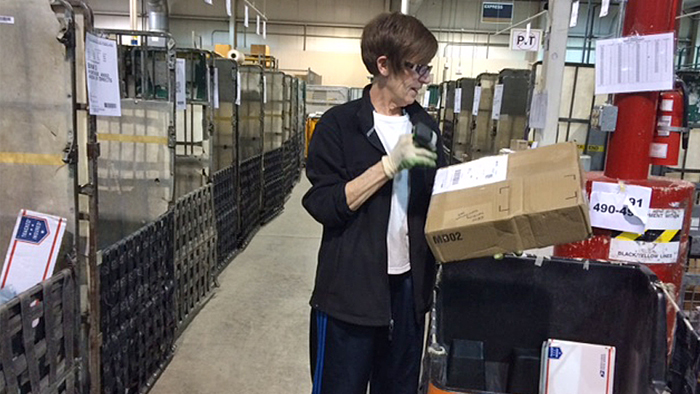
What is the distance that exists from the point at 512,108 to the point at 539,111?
11.1 ft

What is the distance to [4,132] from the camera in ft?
5.32

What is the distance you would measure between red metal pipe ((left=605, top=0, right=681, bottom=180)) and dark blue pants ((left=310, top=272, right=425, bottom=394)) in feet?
3.30

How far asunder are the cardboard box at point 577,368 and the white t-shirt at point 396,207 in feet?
1.70

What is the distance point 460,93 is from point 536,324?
19.4ft

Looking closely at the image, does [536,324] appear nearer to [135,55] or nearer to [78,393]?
[78,393]

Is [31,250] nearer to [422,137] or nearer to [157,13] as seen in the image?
[422,137]

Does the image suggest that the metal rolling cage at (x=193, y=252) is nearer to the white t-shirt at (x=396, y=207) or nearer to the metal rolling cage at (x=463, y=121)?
the white t-shirt at (x=396, y=207)

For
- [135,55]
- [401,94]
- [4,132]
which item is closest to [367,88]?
[401,94]

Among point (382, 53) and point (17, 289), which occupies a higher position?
point (382, 53)

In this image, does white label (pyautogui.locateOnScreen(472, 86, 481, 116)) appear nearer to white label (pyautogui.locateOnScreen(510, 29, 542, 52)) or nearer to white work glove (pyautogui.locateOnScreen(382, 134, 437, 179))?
white label (pyautogui.locateOnScreen(510, 29, 542, 52))

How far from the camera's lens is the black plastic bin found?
1.42 m

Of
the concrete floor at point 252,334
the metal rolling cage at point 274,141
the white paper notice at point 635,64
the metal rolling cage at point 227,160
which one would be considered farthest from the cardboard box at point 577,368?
the metal rolling cage at point 274,141

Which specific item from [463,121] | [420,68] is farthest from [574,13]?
[463,121]

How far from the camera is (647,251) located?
5.78ft
